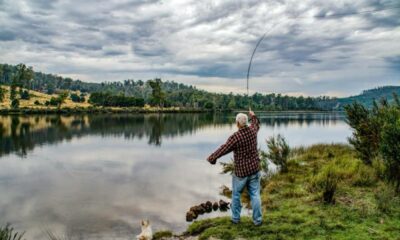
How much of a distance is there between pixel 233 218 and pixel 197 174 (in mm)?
11580

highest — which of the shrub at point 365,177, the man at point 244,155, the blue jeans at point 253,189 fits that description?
the man at point 244,155

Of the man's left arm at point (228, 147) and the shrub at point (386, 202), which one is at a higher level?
the man's left arm at point (228, 147)

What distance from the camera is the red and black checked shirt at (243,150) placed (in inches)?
284

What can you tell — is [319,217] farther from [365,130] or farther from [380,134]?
[365,130]

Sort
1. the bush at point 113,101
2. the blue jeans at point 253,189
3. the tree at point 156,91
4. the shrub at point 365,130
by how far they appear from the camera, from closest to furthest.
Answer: the blue jeans at point 253,189
the shrub at point 365,130
the tree at point 156,91
the bush at point 113,101

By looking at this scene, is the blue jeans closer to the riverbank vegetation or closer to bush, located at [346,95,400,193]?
the riverbank vegetation

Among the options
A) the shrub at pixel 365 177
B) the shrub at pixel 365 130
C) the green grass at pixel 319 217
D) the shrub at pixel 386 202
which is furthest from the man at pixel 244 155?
the shrub at pixel 365 130

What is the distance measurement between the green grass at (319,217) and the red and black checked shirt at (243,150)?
1.35m

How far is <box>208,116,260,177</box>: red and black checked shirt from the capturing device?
7203 mm

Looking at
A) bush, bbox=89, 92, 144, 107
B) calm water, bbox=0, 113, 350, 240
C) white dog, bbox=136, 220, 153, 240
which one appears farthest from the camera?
bush, bbox=89, 92, 144, 107

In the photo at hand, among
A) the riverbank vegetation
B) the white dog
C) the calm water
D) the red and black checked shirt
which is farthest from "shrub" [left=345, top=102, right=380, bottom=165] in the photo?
the white dog

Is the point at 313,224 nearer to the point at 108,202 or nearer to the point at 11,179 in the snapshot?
the point at 108,202

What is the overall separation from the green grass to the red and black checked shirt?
4.42 feet

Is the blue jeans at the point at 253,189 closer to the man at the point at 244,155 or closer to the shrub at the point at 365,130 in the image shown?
the man at the point at 244,155
